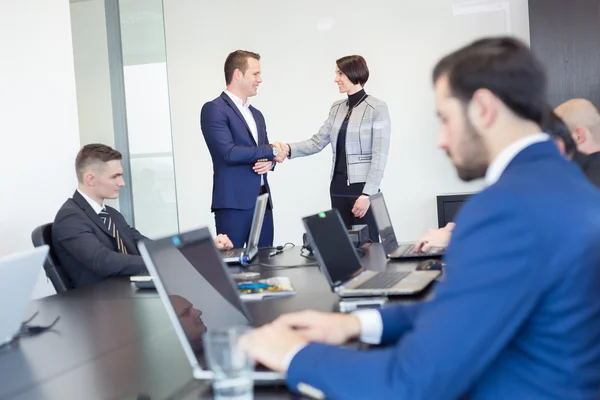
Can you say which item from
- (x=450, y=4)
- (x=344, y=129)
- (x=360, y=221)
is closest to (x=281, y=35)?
(x=450, y=4)

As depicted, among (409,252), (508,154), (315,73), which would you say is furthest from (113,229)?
(315,73)

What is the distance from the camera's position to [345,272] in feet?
8.34

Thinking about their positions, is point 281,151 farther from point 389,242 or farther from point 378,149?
point 389,242

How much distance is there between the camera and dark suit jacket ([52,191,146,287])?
11.0 feet

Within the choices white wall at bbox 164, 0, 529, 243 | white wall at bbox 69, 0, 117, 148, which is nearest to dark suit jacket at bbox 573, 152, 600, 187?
white wall at bbox 164, 0, 529, 243

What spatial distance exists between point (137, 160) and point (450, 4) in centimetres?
301

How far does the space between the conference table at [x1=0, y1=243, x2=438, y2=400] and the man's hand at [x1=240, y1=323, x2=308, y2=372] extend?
99 mm

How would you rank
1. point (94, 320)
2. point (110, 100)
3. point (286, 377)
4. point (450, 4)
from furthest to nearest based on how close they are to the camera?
1. point (450, 4)
2. point (110, 100)
3. point (94, 320)
4. point (286, 377)

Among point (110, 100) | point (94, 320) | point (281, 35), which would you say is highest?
point (281, 35)

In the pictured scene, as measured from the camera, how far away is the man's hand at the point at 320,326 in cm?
156

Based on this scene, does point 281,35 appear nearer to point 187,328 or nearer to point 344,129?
point 344,129

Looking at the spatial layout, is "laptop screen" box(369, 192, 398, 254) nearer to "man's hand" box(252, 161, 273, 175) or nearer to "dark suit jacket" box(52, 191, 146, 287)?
"man's hand" box(252, 161, 273, 175)

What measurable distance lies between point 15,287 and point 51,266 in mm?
1225

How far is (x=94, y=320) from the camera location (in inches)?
93.2
